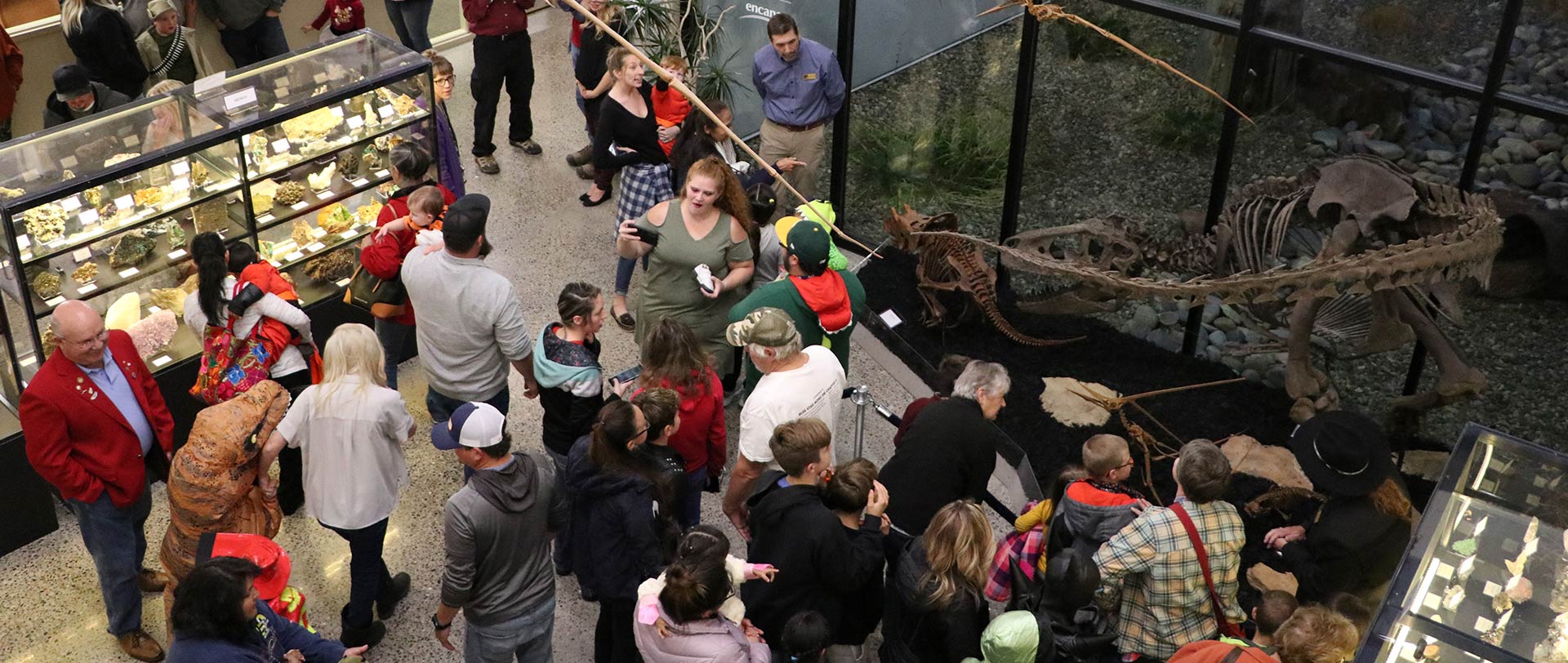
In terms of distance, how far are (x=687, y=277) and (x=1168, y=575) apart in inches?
107

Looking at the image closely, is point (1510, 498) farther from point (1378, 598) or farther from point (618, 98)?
point (618, 98)

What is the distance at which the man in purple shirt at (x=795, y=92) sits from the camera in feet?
26.2

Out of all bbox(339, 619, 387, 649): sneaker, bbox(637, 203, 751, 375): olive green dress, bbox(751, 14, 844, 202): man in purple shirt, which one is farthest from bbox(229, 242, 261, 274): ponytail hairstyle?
bbox(751, 14, 844, 202): man in purple shirt

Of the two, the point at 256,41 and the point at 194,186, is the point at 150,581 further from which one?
the point at 256,41

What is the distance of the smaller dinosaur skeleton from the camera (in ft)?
24.7

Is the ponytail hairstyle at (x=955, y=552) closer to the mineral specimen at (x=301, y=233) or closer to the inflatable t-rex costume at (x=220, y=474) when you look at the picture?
the inflatable t-rex costume at (x=220, y=474)

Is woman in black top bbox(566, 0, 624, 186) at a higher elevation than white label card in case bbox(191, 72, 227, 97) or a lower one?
lower

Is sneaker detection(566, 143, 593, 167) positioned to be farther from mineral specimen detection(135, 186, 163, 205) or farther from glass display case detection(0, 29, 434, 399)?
mineral specimen detection(135, 186, 163, 205)

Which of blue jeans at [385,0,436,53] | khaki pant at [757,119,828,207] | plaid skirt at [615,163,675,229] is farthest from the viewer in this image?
blue jeans at [385,0,436,53]

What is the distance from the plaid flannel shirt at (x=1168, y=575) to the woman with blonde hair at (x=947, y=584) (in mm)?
509

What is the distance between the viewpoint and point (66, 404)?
16.6 feet

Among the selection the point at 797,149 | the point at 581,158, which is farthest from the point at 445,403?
the point at 581,158

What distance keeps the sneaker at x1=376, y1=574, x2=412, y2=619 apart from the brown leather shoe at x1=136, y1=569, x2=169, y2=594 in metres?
0.96

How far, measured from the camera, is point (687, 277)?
6363mm
